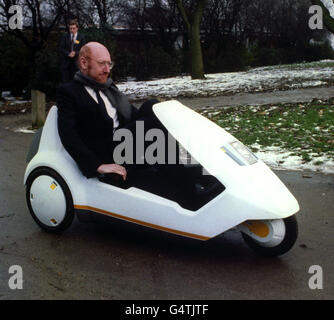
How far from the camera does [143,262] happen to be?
3.61m

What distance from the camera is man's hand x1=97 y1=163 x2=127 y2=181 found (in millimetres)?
3643

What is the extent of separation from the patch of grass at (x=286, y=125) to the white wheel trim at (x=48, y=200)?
3.69 meters

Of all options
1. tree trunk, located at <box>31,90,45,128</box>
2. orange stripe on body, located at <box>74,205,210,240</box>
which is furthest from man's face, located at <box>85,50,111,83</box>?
tree trunk, located at <box>31,90,45,128</box>

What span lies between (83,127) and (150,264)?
1.22 metres

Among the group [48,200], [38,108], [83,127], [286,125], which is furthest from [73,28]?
[48,200]

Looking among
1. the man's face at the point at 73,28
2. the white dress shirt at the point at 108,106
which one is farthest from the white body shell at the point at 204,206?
the man's face at the point at 73,28

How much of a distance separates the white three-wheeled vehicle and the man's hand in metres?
0.14

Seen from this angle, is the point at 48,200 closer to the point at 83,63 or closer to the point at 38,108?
the point at 83,63

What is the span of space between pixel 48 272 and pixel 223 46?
33818 millimetres

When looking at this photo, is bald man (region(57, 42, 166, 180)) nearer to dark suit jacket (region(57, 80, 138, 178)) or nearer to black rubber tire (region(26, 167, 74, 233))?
dark suit jacket (region(57, 80, 138, 178))

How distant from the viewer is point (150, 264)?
3.57 meters

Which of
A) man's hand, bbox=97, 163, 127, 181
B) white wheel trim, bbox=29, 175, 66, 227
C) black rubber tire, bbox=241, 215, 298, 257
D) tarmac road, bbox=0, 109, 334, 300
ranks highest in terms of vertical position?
man's hand, bbox=97, 163, 127, 181

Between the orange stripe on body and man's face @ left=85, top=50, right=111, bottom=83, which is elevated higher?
man's face @ left=85, top=50, right=111, bottom=83

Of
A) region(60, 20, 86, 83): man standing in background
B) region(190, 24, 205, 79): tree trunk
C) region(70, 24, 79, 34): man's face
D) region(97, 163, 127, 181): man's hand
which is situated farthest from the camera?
region(190, 24, 205, 79): tree trunk
